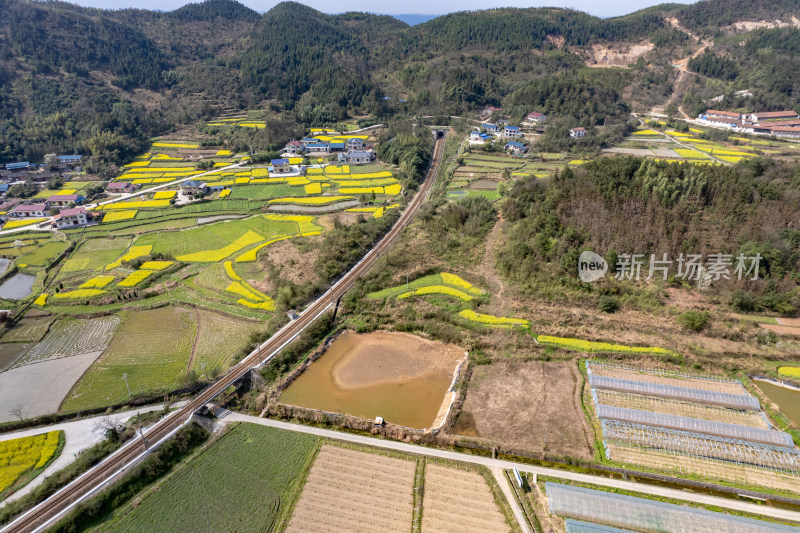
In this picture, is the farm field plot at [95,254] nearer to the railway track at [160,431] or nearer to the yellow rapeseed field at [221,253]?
the yellow rapeseed field at [221,253]

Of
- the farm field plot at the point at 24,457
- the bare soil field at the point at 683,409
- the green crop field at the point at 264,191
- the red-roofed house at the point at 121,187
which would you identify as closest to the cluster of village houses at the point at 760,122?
the bare soil field at the point at 683,409

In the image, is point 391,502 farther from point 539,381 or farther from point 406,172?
point 406,172

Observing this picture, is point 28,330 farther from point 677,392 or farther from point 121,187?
point 677,392

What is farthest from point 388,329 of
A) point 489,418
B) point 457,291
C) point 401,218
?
point 401,218

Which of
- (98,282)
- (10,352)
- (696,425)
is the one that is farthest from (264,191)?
(696,425)

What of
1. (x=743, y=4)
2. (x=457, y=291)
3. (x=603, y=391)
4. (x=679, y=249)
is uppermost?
(x=743, y=4)
